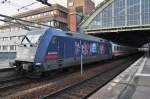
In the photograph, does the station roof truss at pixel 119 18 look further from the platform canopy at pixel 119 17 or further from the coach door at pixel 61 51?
the coach door at pixel 61 51

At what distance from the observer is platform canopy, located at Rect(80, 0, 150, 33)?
4847cm

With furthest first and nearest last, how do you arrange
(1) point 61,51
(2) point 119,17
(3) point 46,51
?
1. (2) point 119,17
2. (1) point 61,51
3. (3) point 46,51

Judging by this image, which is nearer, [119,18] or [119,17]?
[119,18]

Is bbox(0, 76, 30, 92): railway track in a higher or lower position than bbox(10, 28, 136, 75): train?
lower

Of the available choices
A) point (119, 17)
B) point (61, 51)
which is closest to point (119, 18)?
point (119, 17)

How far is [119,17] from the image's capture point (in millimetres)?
51656

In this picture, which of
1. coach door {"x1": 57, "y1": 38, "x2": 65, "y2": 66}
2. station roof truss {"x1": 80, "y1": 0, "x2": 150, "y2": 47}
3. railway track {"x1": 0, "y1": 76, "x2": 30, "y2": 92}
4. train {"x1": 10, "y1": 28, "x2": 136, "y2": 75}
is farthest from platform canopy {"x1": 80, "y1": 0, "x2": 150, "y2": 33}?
railway track {"x1": 0, "y1": 76, "x2": 30, "y2": 92}

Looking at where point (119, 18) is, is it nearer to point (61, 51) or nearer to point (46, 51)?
point (61, 51)

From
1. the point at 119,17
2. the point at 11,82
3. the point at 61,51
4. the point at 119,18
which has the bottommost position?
the point at 11,82

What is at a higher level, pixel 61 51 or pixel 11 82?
pixel 61 51

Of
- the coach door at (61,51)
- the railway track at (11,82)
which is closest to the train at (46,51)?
the coach door at (61,51)

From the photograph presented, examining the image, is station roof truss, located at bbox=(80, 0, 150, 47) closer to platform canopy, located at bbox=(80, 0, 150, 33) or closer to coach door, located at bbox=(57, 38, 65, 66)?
platform canopy, located at bbox=(80, 0, 150, 33)

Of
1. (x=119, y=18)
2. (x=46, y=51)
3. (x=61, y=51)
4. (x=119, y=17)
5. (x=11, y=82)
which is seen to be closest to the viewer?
(x=11, y=82)

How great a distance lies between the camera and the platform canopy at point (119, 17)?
159 ft
